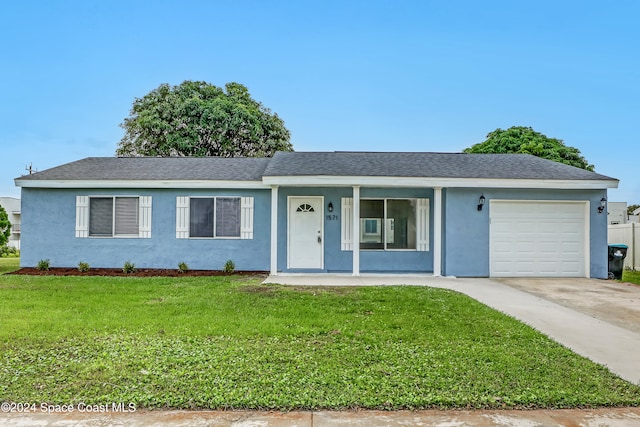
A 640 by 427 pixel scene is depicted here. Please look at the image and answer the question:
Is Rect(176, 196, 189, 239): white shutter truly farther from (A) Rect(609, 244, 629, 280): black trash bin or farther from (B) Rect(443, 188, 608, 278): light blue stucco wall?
(A) Rect(609, 244, 629, 280): black trash bin

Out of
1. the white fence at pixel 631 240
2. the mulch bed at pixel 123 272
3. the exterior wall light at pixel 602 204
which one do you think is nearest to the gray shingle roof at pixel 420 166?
the exterior wall light at pixel 602 204

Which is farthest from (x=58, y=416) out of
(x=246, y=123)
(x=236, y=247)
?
(x=246, y=123)

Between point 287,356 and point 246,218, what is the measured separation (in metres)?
6.94

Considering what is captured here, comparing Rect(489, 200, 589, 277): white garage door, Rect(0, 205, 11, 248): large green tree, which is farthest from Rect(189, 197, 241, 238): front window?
Rect(489, 200, 589, 277): white garage door

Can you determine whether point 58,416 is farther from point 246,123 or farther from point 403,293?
point 246,123

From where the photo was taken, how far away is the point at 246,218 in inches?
410

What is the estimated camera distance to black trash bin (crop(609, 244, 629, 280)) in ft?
33.1

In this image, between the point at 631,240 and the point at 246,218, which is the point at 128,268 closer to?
the point at 246,218

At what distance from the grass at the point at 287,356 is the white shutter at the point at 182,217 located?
12.7 ft

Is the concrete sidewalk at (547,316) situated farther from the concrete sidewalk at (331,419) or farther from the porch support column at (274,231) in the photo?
the concrete sidewalk at (331,419)

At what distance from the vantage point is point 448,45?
1380cm

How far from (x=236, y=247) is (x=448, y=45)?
1065 centimetres

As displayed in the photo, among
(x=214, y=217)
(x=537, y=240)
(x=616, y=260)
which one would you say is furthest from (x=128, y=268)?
(x=616, y=260)

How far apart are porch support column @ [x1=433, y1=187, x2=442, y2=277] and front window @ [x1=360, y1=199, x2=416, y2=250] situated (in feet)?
2.41
